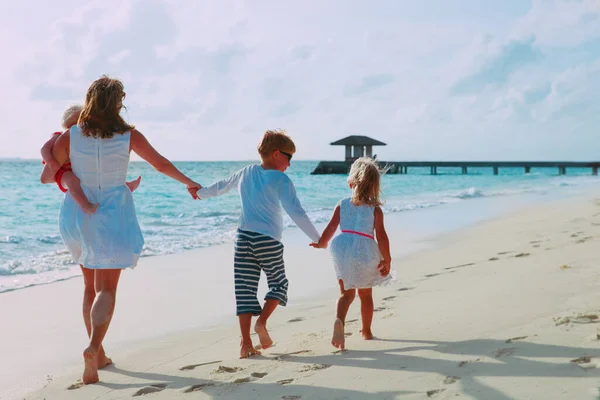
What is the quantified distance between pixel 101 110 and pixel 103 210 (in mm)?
522

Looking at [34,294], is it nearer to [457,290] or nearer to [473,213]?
[457,290]

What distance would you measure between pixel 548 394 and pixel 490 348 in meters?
0.71

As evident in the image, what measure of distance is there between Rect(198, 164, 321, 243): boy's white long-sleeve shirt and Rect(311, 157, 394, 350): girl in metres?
0.26

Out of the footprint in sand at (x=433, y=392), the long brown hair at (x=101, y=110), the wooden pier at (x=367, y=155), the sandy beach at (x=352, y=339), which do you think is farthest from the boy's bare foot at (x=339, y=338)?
the wooden pier at (x=367, y=155)

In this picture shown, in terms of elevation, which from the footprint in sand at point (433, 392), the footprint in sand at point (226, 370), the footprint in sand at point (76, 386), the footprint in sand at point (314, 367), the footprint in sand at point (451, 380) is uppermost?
the footprint in sand at point (451, 380)

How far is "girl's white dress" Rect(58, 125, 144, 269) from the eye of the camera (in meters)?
3.23

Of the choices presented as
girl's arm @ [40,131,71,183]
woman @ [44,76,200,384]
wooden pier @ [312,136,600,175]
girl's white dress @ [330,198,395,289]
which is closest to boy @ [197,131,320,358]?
girl's white dress @ [330,198,395,289]

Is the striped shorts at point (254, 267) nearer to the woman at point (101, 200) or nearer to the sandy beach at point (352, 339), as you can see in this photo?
the sandy beach at point (352, 339)

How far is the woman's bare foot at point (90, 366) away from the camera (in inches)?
125

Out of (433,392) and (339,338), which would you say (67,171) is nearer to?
(339,338)

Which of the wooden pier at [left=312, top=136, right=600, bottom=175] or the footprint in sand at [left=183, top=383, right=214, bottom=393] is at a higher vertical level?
the wooden pier at [left=312, top=136, right=600, bottom=175]

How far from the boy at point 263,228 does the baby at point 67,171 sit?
2.83ft

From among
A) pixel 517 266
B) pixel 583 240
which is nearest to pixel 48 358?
pixel 517 266

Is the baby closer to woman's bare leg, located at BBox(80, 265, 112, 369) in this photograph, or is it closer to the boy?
woman's bare leg, located at BBox(80, 265, 112, 369)
